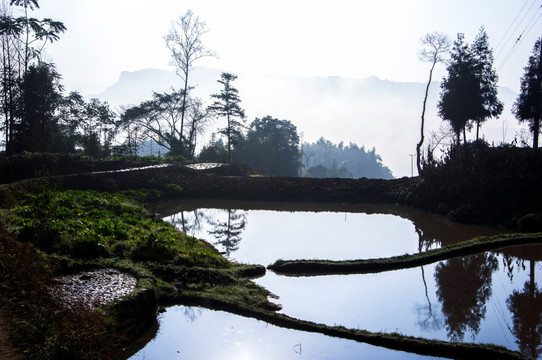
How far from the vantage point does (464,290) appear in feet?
28.7

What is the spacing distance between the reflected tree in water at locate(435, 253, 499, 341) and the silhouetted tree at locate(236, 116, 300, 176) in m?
40.6

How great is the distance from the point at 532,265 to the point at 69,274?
33.2ft

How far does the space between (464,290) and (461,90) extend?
24.6 metres

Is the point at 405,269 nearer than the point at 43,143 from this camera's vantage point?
Yes

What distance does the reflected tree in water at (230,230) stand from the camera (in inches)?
523

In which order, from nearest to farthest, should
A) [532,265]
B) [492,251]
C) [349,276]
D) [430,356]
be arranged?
1. [430,356]
2. [349,276]
3. [532,265]
4. [492,251]

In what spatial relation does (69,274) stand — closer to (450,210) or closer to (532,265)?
(532,265)

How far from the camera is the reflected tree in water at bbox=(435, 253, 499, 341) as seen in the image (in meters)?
7.05

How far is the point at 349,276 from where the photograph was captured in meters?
9.96

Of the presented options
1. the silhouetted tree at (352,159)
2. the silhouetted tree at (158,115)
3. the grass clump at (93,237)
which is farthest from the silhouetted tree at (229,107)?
the silhouetted tree at (352,159)

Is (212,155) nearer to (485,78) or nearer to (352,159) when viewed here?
(485,78)

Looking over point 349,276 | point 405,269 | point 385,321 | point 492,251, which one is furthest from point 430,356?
point 492,251

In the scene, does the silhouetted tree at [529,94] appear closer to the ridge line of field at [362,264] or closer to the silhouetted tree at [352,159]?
the ridge line of field at [362,264]

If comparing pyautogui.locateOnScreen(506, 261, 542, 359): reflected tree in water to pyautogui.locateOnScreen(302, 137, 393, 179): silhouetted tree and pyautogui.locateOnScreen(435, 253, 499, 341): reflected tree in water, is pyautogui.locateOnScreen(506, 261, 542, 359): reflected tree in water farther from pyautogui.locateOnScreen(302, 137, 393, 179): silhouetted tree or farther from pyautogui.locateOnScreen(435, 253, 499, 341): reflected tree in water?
pyautogui.locateOnScreen(302, 137, 393, 179): silhouetted tree
